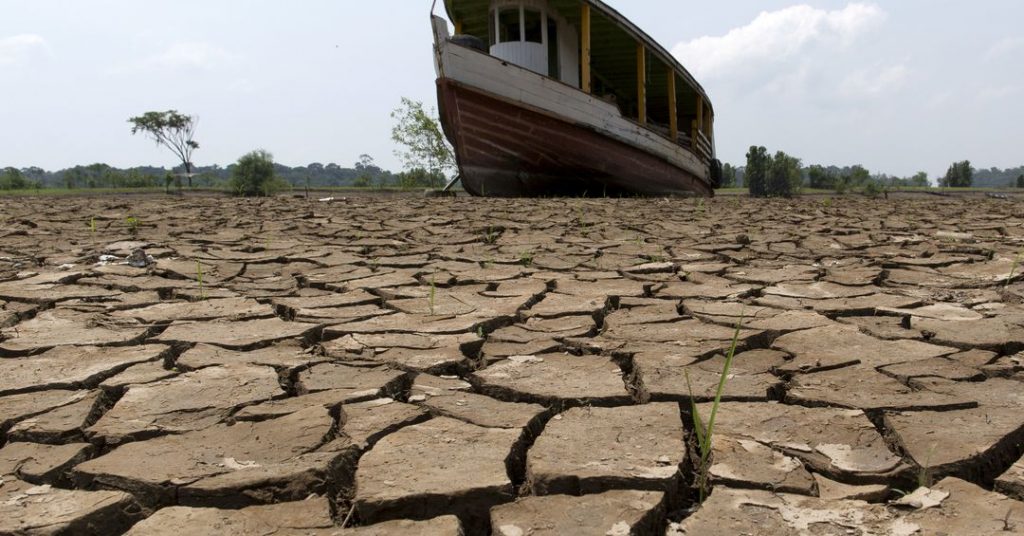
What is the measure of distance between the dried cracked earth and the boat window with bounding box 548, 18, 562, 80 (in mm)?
6639

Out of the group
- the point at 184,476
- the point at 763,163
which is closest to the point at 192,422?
the point at 184,476

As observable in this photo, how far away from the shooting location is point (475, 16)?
10.2 metres

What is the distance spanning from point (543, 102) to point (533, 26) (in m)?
1.49

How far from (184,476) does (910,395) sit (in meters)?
1.54

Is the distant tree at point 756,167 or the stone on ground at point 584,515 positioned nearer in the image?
the stone on ground at point 584,515

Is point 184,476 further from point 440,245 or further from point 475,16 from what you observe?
point 475,16

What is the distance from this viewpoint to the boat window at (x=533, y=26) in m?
9.41

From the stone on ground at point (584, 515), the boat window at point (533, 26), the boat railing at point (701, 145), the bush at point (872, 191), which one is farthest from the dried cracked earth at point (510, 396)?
the bush at point (872, 191)

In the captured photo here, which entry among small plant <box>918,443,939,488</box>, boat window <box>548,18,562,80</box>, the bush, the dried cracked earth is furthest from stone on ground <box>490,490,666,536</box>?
the bush

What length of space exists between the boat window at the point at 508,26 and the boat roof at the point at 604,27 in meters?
0.27

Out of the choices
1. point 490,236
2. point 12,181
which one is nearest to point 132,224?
point 490,236

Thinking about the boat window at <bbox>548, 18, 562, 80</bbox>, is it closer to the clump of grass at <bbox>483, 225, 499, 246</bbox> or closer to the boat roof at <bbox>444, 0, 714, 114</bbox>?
the boat roof at <bbox>444, 0, 714, 114</bbox>

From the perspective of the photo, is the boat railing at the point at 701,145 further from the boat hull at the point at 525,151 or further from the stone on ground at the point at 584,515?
the stone on ground at the point at 584,515

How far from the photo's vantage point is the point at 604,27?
9852 millimetres
